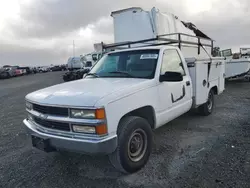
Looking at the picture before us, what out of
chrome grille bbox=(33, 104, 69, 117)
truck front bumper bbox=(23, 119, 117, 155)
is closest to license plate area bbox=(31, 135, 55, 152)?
truck front bumper bbox=(23, 119, 117, 155)

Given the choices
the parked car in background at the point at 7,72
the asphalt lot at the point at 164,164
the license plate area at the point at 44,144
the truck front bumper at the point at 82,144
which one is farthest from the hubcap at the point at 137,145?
the parked car in background at the point at 7,72

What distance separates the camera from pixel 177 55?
15.9ft

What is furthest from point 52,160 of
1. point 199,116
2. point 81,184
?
point 199,116

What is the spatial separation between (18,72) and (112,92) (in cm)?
3552

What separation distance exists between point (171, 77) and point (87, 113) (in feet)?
5.17

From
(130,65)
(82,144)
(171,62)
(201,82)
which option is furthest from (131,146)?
(201,82)

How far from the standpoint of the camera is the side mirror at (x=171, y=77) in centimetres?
372

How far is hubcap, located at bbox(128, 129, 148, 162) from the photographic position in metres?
3.41

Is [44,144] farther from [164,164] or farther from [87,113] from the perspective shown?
[164,164]

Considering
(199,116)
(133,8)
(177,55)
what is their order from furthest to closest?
(133,8)
(199,116)
(177,55)

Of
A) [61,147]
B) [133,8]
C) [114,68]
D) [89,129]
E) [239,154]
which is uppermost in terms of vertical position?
[133,8]

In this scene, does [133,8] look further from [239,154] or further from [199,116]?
[239,154]

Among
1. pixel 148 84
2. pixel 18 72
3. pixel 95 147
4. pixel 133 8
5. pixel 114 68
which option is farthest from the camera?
pixel 18 72

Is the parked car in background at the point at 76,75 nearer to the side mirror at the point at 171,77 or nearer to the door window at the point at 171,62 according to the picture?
the door window at the point at 171,62
